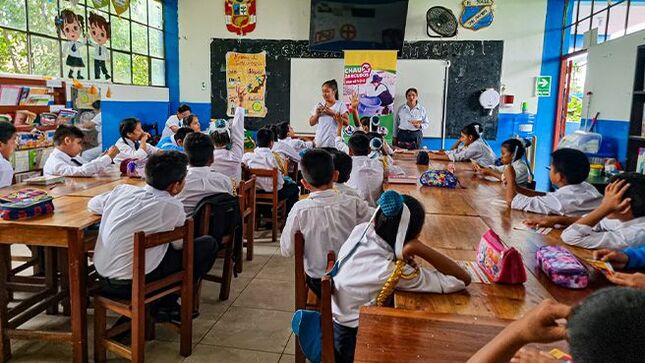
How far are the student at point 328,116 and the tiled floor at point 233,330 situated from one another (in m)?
2.53

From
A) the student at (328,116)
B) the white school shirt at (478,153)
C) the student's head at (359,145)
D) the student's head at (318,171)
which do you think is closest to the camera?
the student's head at (318,171)

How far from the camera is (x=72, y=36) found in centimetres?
585

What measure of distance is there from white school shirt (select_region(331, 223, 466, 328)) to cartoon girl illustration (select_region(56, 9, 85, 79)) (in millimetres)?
5484

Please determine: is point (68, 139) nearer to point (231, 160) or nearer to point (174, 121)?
point (231, 160)

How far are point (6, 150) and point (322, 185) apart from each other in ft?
7.54

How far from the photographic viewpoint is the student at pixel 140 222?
85.3 inches

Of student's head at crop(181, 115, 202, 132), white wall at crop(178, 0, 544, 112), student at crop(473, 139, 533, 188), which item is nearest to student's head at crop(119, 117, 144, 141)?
student's head at crop(181, 115, 202, 132)

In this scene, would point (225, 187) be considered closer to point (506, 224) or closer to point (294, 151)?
point (506, 224)

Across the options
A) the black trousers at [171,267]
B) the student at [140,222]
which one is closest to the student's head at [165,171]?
the student at [140,222]

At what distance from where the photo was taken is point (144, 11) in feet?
25.2

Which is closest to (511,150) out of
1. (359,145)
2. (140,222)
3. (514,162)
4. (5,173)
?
(514,162)

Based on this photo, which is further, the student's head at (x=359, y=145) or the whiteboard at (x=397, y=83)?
the whiteboard at (x=397, y=83)

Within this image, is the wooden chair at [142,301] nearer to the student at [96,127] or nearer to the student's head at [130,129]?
the student's head at [130,129]

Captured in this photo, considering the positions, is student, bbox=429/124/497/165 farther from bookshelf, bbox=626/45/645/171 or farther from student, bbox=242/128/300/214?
student, bbox=242/128/300/214
